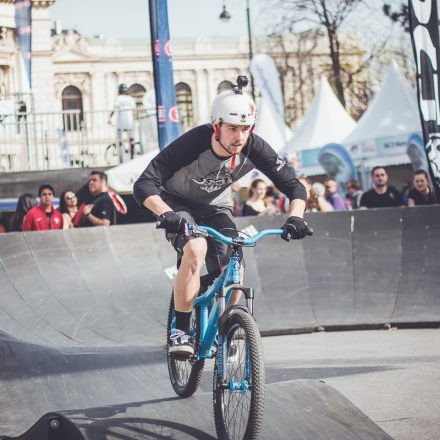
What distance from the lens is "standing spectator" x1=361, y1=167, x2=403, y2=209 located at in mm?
12242

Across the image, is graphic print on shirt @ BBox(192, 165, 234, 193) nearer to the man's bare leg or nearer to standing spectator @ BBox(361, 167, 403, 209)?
the man's bare leg

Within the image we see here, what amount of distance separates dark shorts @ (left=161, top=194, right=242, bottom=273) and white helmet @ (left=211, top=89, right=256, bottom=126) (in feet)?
2.42

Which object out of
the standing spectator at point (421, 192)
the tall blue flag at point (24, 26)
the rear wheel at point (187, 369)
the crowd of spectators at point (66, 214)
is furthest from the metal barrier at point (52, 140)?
the rear wheel at point (187, 369)

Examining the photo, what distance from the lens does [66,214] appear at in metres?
12.6

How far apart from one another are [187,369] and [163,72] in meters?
7.57

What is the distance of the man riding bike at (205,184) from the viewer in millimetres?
5289

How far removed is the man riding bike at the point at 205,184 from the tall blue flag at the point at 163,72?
23.6ft

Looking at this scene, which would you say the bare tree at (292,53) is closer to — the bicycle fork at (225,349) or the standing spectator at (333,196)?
the standing spectator at (333,196)

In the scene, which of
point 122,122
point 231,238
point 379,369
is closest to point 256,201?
point 379,369

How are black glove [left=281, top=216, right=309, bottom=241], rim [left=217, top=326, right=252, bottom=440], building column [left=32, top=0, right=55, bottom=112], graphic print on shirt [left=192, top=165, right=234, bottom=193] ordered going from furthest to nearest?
building column [left=32, top=0, right=55, bottom=112], graphic print on shirt [left=192, top=165, right=234, bottom=193], black glove [left=281, top=216, right=309, bottom=241], rim [left=217, top=326, right=252, bottom=440]

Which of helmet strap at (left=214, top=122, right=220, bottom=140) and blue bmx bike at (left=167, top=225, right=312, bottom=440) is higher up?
helmet strap at (left=214, top=122, right=220, bottom=140)

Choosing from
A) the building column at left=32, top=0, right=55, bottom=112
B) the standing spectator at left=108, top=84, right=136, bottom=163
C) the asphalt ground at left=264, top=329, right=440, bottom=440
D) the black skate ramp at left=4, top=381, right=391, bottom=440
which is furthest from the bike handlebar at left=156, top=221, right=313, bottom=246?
the building column at left=32, top=0, right=55, bottom=112

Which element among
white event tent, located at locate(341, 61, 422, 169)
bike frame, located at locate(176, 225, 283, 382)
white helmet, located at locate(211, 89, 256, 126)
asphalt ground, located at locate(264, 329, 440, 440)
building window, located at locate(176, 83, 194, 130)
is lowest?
asphalt ground, located at locate(264, 329, 440, 440)

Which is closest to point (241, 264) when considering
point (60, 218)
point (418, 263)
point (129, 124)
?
point (418, 263)
